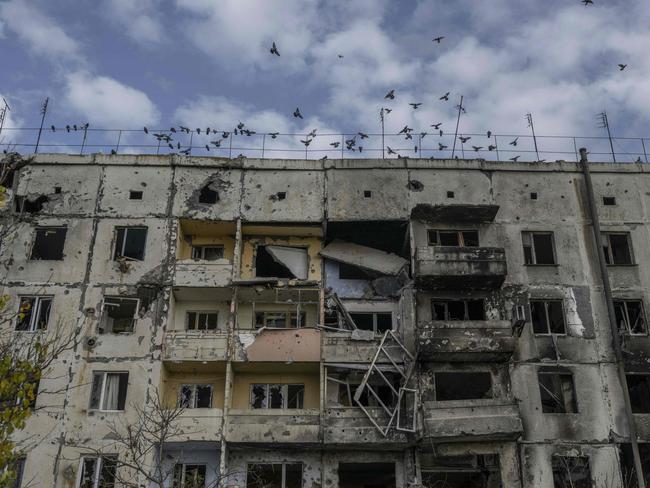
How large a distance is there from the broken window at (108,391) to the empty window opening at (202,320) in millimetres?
3844

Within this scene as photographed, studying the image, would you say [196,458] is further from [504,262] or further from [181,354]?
[504,262]

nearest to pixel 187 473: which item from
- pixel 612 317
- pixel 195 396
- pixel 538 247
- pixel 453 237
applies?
pixel 195 396

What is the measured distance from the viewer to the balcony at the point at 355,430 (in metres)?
28.6

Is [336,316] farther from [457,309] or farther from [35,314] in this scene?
[35,314]

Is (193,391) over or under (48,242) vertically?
under

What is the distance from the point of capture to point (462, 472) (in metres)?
31.0

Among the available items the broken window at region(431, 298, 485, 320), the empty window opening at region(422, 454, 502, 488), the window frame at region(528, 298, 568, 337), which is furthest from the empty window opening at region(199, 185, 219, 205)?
the empty window opening at region(422, 454, 502, 488)

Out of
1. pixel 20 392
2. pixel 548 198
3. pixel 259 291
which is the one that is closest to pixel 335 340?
pixel 259 291

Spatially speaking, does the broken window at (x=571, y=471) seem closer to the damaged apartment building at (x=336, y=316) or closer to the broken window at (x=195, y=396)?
the damaged apartment building at (x=336, y=316)

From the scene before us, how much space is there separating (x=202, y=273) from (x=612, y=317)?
17.1 metres

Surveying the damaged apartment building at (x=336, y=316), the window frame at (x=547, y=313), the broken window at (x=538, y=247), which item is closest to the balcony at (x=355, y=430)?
the damaged apartment building at (x=336, y=316)

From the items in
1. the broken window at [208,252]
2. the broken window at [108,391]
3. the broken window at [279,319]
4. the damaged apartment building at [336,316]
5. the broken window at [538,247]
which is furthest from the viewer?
the broken window at [208,252]

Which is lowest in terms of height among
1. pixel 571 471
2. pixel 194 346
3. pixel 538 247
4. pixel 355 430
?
pixel 571 471

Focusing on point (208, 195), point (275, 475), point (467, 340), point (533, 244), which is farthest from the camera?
point (208, 195)
